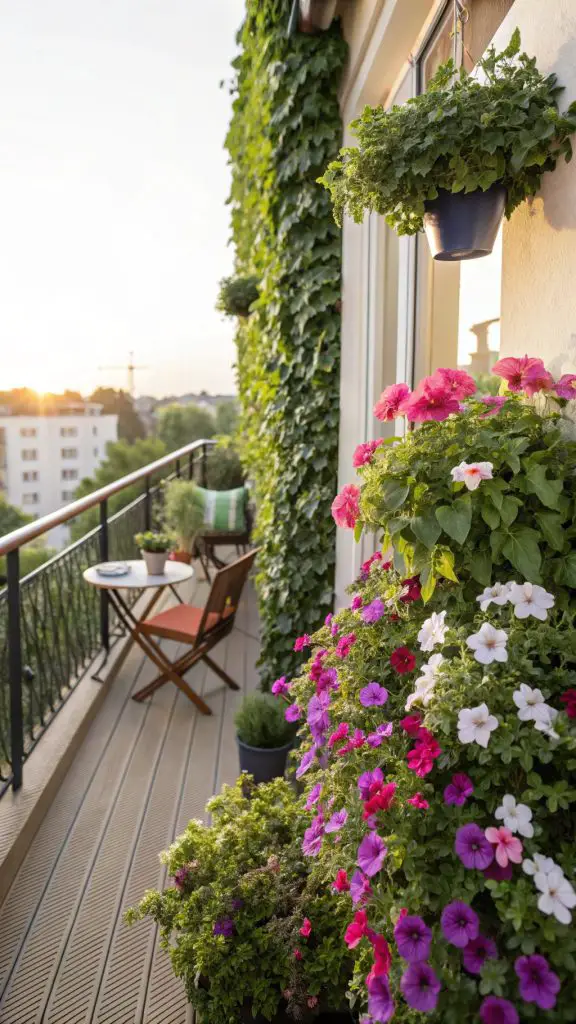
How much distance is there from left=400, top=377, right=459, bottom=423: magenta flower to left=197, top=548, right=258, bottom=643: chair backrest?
2.02 metres

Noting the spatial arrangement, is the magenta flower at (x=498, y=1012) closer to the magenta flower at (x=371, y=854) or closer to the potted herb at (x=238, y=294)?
the magenta flower at (x=371, y=854)

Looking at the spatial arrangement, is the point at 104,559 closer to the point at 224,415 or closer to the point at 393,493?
the point at 393,493

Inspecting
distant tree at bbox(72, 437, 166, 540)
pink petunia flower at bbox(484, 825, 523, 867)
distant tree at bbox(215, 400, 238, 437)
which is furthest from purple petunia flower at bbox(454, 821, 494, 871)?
distant tree at bbox(72, 437, 166, 540)

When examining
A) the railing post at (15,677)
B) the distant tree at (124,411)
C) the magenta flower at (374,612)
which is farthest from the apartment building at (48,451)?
the magenta flower at (374,612)

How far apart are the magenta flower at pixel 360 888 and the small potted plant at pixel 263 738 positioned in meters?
1.70

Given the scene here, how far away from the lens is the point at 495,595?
1063 mm

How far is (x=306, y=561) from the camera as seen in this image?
3146 millimetres

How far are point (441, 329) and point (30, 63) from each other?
3289 cm

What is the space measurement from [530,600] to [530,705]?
167mm

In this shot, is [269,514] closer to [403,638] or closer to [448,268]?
[448,268]

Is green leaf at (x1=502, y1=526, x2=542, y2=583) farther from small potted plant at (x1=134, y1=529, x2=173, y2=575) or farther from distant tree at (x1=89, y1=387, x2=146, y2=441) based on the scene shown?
distant tree at (x1=89, y1=387, x2=146, y2=441)

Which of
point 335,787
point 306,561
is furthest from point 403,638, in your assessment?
point 306,561

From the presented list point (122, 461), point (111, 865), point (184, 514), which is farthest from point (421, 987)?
point (122, 461)

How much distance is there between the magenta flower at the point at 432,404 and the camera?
1.26 m
